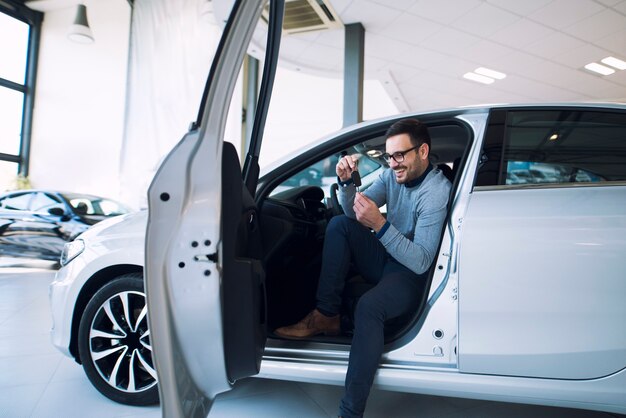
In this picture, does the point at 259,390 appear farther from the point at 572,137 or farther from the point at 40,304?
the point at 40,304

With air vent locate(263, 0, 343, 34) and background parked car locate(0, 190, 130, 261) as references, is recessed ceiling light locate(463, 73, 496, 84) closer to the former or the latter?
air vent locate(263, 0, 343, 34)

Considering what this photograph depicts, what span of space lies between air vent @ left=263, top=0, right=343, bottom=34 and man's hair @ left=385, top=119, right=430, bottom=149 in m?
3.64

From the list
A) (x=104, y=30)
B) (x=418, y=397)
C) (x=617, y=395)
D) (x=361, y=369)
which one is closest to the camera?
Answer: (x=617, y=395)

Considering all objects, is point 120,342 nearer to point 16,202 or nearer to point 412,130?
point 412,130

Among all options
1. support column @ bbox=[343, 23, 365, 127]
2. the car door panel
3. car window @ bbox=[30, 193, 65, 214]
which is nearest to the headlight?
the car door panel

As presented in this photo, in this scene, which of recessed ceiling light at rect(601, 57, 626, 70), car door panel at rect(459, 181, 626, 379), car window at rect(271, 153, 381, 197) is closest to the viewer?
car door panel at rect(459, 181, 626, 379)

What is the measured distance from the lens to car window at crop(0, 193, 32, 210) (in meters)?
4.84

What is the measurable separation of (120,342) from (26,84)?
9.81 m

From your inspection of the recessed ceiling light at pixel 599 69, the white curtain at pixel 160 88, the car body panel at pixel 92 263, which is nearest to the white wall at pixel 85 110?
the white curtain at pixel 160 88

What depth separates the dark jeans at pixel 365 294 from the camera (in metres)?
1.28

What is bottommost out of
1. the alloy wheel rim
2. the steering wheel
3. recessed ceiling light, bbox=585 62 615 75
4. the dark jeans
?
the alloy wheel rim

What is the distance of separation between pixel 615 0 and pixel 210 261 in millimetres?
5444

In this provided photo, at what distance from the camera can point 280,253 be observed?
5.36 ft

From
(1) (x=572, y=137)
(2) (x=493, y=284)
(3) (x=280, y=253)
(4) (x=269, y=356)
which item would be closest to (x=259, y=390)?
(4) (x=269, y=356)
